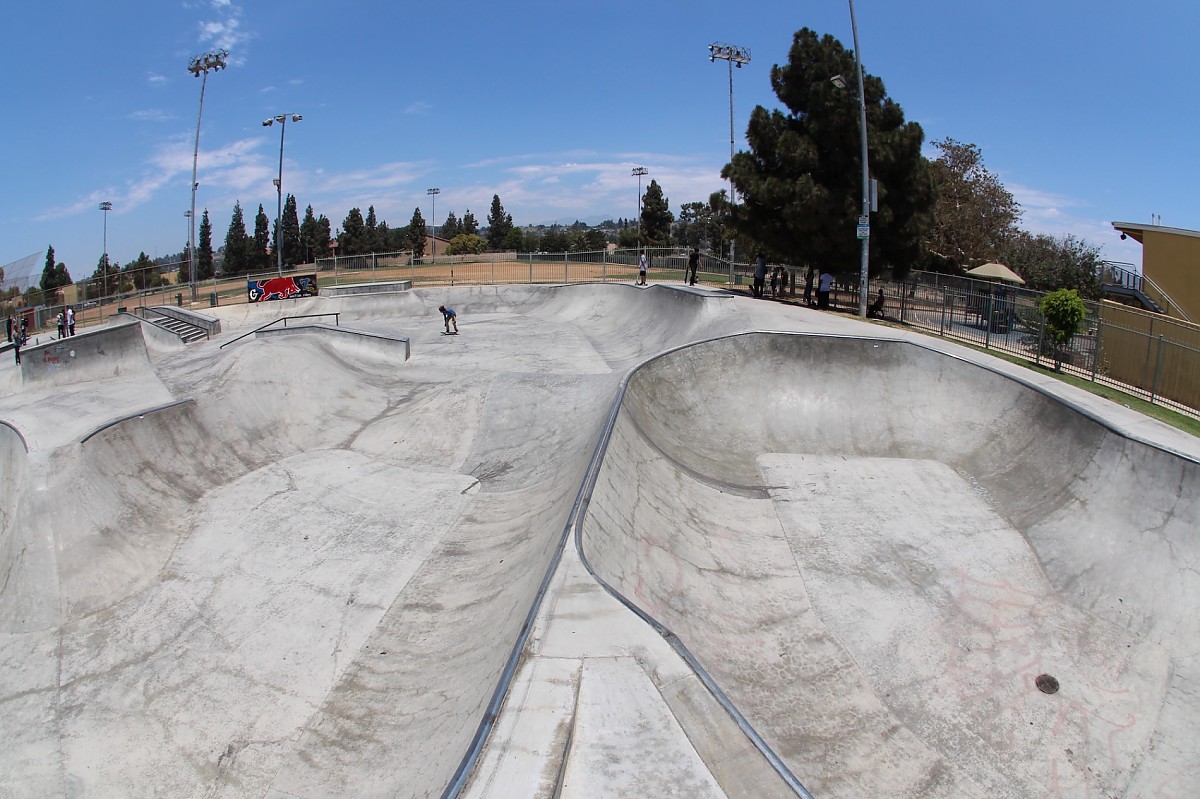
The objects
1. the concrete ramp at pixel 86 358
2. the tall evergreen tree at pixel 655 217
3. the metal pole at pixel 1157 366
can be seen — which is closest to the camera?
the metal pole at pixel 1157 366

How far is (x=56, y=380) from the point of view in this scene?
17750 millimetres

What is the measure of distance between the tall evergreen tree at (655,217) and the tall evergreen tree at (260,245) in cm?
4618

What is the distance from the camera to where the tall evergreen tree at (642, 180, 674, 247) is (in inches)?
2832

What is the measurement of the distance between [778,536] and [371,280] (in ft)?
114

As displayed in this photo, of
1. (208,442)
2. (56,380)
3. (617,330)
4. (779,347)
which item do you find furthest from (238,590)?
(617,330)

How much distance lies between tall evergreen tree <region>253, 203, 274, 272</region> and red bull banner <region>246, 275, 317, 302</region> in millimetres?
57765

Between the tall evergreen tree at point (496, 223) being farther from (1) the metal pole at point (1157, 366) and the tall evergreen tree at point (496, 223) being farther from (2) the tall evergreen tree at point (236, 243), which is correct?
(1) the metal pole at point (1157, 366)

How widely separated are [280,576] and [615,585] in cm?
462

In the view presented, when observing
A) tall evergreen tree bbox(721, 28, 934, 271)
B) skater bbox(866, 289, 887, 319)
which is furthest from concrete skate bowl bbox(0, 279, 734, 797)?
tall evergreen tree bbox(721, 28, 934, 271)

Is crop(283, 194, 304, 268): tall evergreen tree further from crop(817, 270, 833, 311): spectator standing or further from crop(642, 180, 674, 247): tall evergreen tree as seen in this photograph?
crop(817, 270, 833, 311): spectator standing

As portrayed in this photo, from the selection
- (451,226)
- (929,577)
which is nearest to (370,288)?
(929,577)

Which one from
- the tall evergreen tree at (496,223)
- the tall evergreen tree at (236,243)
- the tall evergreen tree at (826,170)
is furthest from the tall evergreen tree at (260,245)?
the tall evergreen tree at (826,170)

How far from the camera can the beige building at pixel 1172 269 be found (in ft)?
66.9

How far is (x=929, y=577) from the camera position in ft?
26.8
